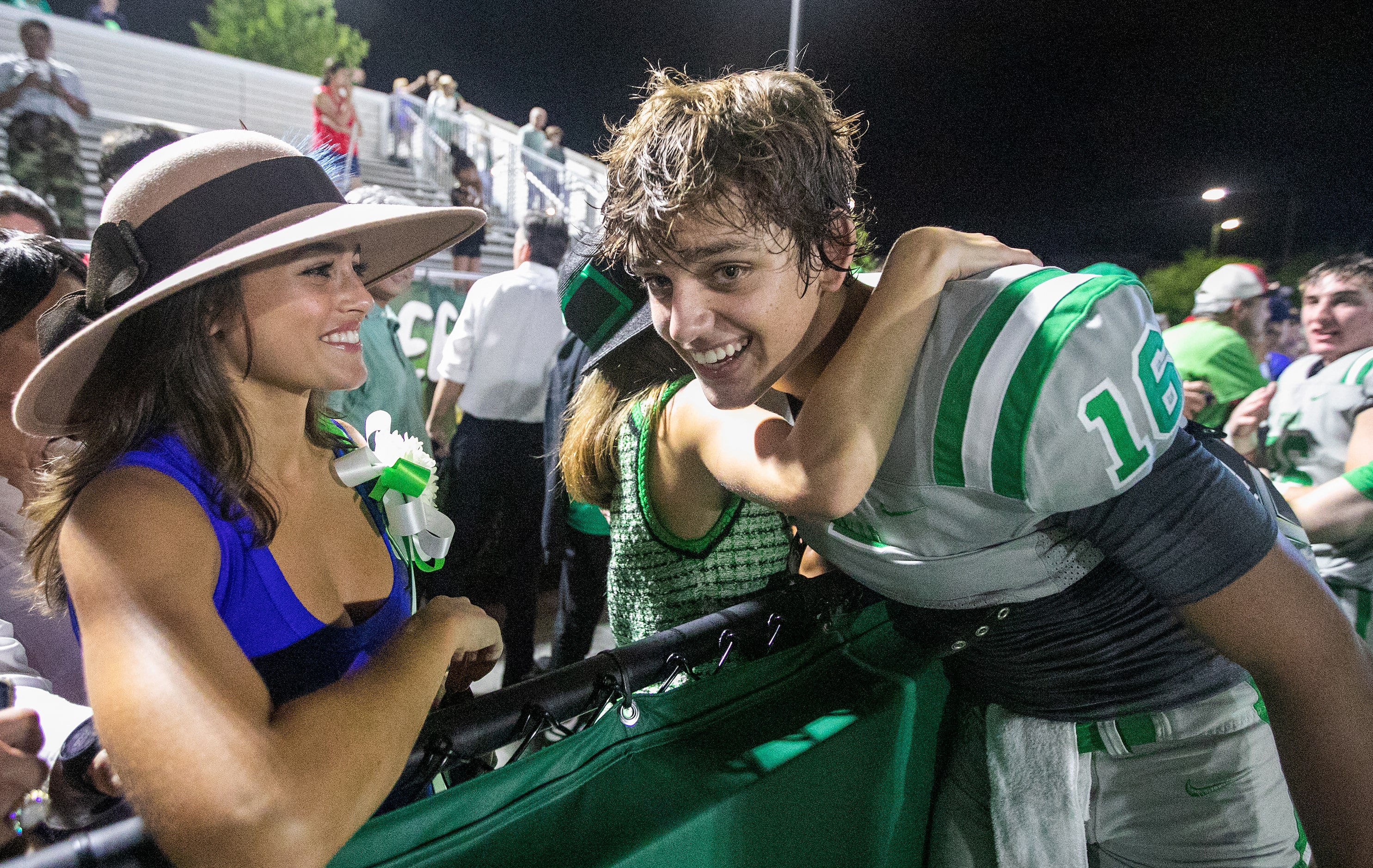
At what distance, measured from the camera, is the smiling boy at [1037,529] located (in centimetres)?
91

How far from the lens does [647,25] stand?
13.2 metres

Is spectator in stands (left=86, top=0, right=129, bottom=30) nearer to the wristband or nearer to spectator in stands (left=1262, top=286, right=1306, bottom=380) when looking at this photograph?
spectator in stands (left=1262, top=286, right=1306, bottom=380)

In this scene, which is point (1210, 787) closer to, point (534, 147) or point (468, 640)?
point (468, 640)

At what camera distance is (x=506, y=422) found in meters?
3.92

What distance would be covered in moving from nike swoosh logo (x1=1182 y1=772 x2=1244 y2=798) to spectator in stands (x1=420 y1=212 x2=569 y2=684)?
3067mm

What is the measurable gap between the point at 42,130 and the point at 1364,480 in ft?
28.4

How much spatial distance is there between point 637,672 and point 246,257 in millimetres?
730

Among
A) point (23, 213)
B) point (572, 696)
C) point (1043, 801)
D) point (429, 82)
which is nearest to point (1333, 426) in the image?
point (1043, 801)

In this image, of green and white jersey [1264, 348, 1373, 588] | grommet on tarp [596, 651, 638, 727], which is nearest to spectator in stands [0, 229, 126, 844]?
grommet on tarp [596, 651, 638, 727]

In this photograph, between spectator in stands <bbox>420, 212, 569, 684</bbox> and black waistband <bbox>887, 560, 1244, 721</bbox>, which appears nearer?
black waistband <bbox>887, 560, 1244, 721</bbox>

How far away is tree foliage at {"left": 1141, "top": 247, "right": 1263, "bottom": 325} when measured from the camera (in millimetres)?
11086

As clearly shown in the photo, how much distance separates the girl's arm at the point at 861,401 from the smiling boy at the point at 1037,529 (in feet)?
0.06

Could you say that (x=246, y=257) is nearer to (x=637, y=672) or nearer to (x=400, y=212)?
(x=400, y=212)

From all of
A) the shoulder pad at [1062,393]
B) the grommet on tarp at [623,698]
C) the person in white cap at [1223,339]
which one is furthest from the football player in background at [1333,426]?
the grommet on tarp at [623,698]
